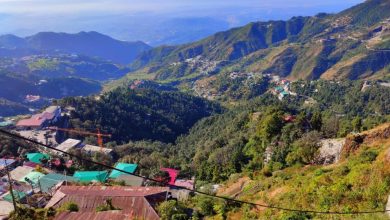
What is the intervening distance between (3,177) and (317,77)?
427 ft

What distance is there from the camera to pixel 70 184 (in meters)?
33.8

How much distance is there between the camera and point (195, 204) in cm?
2506

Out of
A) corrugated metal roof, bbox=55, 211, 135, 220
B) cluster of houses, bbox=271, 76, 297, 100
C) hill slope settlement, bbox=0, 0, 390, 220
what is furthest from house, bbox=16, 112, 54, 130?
cluster of houses, bbox=271, 76, 297, 100

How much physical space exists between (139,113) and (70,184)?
2246 inches

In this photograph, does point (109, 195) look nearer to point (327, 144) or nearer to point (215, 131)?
point (327, 144)

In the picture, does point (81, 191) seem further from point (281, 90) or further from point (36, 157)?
point (281, 90)

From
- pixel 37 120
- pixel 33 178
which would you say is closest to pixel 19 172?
pixel 33 178

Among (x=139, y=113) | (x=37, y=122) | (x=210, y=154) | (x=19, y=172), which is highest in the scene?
(x=19, y=172)

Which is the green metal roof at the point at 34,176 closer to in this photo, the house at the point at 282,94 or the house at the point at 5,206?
the house at the point at 5,206

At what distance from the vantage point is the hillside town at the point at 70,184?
927 inches

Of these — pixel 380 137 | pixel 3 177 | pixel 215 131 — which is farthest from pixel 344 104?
pixel 3 177

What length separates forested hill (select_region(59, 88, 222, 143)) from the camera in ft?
257

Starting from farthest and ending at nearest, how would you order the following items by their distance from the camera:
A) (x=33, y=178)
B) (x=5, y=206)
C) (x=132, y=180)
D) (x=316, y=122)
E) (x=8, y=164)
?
(x=8, y=164)
(x=316, y=122)
(x=33, y=178)
(x=132, y=180)
(x=5, y=206)

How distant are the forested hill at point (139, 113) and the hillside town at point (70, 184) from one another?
7.38m
